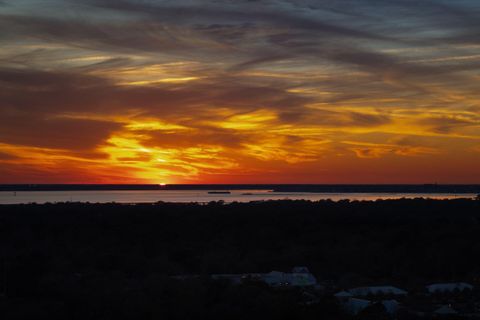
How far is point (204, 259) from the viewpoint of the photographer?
31.5m

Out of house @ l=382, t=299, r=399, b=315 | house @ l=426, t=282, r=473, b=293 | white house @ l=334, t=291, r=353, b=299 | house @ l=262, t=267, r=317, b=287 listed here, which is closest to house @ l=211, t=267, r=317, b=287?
house @ l=262, t=267, r=317, b=287

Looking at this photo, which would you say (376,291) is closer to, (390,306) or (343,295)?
(343,295)

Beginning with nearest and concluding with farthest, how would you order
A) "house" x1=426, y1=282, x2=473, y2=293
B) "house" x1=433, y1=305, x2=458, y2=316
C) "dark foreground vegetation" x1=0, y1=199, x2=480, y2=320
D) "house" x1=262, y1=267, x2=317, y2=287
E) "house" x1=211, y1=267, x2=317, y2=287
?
"dark foreground vegetation" x1=0, y1=199, x2=480, y2=320 < "house" x1=433, y1=305, x2=458, y2=316 < "house" x1=426, y1=282, x2=473, y2=293 < "house" x1=211, y1=267, x2=317, y2=287 < "house" x1=262, y1=267, x2=317, y2=287

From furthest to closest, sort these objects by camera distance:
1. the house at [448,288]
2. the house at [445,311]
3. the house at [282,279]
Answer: the house at [282,279], the house at [448,288], the house at [445,311]

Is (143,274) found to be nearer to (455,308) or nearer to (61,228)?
(455,308)

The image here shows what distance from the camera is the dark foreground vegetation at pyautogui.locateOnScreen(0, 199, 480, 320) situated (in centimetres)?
1859

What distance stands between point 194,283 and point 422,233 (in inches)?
920

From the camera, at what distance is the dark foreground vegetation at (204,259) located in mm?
18594

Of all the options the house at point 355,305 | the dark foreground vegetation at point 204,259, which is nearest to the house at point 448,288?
the dark foreground vegetation at point 204,259

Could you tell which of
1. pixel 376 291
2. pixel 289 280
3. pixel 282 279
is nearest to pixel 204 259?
pixel 282 279

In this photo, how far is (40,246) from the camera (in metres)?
33.9

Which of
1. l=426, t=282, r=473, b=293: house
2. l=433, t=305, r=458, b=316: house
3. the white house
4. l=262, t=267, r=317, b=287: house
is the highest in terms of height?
l=262, t=267, r=317, b=287: house

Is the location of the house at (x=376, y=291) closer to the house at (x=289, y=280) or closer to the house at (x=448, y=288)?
the house at (x=448, y=288)

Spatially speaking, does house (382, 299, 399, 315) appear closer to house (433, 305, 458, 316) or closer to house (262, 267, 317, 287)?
house (433, 305, 458, 316)
